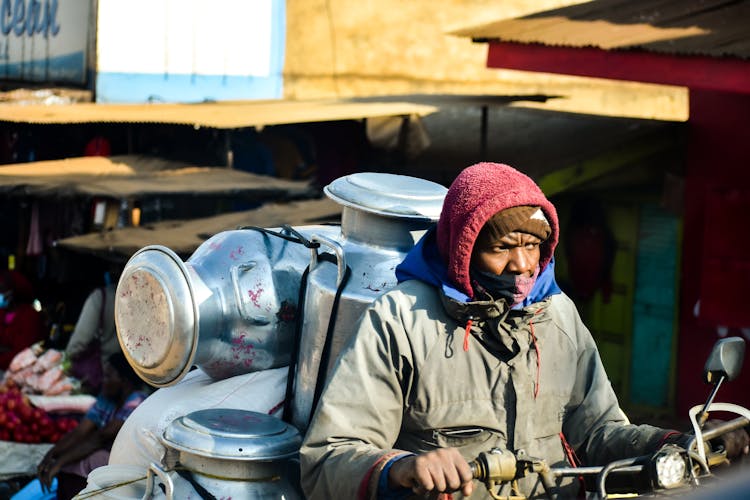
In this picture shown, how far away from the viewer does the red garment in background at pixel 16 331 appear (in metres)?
9.43

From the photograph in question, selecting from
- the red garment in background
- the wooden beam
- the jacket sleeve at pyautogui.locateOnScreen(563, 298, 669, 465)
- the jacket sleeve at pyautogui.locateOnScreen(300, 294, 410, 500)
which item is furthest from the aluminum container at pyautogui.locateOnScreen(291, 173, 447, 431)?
the red garment in background

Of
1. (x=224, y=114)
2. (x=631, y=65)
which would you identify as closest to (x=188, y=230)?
(x=224, y=114)

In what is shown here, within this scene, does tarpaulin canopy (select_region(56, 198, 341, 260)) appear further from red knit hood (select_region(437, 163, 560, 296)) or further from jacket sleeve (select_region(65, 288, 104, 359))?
red knit hood (select_region(437, 163, 560, 296))

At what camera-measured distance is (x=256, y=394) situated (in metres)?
3.54

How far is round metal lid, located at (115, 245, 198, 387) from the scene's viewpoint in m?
3.44

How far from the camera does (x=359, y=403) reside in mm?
2764

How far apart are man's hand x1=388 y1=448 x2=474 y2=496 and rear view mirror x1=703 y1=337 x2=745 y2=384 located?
74 centimetres

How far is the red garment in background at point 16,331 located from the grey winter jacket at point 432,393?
718cm

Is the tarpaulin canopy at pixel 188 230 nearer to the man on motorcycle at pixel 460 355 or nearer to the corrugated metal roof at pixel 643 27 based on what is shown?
the corrugated metal roof at pixel 643 27

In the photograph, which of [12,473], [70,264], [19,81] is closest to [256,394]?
[12,473]

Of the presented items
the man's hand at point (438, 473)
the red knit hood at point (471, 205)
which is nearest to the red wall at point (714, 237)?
the red knit hood at point (471, 205)

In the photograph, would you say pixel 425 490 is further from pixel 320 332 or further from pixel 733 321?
pixel 733 321

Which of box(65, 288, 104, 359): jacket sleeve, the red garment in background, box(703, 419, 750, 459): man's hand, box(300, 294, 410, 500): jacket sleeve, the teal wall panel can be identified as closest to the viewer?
box(300, 294, 410, 500): jacket sleeve

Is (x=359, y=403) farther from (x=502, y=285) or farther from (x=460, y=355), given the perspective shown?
(x=502, y=285)
